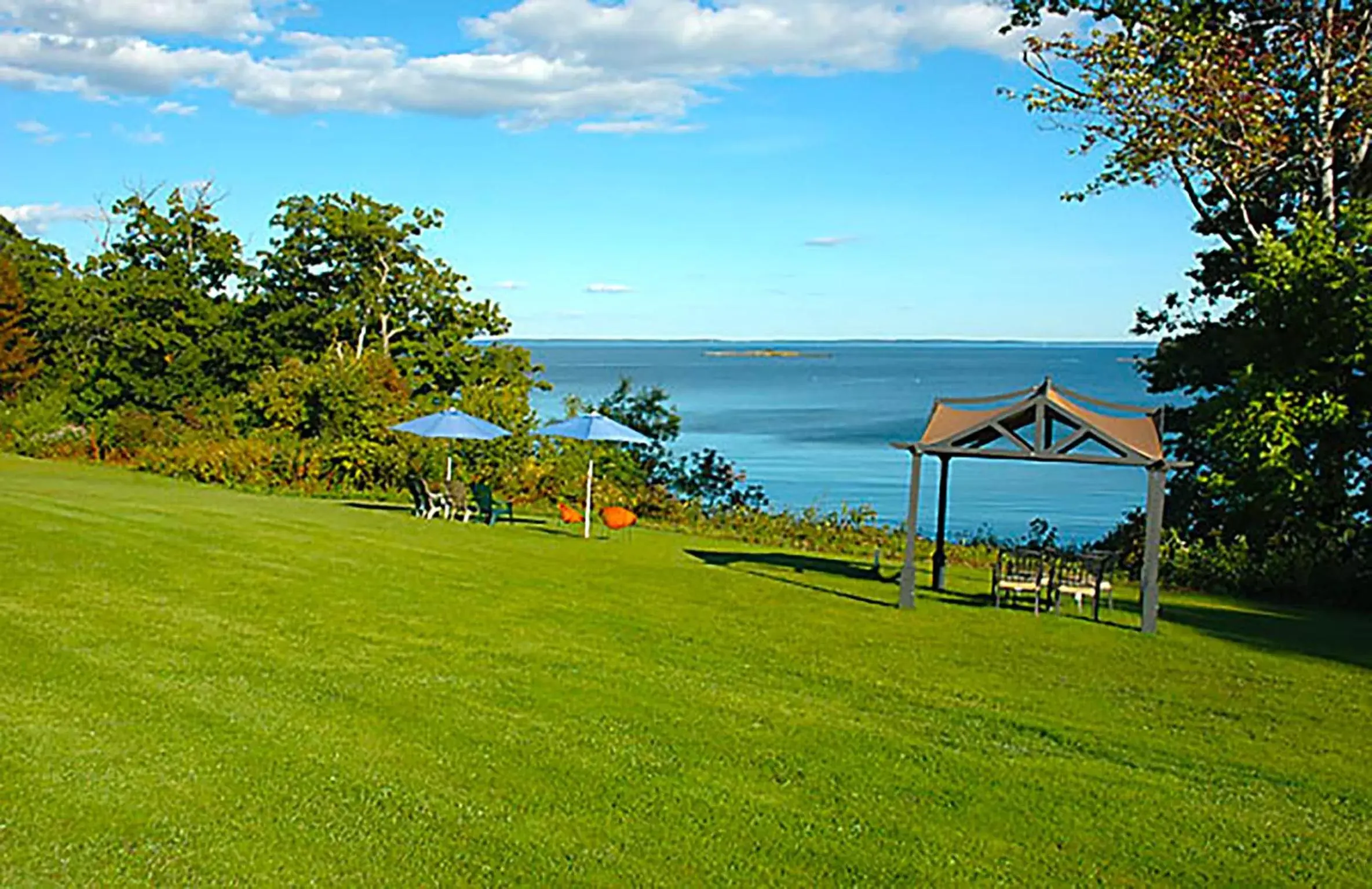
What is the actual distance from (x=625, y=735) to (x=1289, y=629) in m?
9.59

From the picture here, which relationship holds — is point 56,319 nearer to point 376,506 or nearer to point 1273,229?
point 376,506

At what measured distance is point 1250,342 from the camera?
19.0 metres

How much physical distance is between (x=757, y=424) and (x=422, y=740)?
65967 millimetres

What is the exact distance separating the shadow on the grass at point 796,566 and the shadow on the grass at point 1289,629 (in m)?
3.52

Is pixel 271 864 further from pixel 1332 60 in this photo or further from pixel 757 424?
pixel 757 424

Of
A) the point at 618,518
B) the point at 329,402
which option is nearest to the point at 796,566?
the point at 618,518

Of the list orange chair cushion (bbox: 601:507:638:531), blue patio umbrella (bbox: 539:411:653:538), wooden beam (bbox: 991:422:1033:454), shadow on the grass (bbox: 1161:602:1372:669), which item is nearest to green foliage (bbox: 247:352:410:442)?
blue patio umbrella (bbox: 539:411:653:538)

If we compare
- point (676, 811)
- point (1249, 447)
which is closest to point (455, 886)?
point (676, 811)

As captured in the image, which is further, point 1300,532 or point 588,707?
point 1300,532

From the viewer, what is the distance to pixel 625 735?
789cm

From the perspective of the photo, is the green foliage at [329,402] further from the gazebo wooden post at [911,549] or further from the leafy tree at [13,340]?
the gazebo wooden post at [911,549]

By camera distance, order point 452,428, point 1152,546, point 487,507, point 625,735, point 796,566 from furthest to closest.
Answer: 1. point 487,507
2. point 452,428
3. point 796,566
4. point 1152,546
5. point 625,735

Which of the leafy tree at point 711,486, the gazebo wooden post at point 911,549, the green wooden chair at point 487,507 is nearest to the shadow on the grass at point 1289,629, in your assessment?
the gazebo wooden post at point 911,549

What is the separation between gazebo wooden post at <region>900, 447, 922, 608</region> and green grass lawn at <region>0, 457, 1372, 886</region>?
239 millimetres
